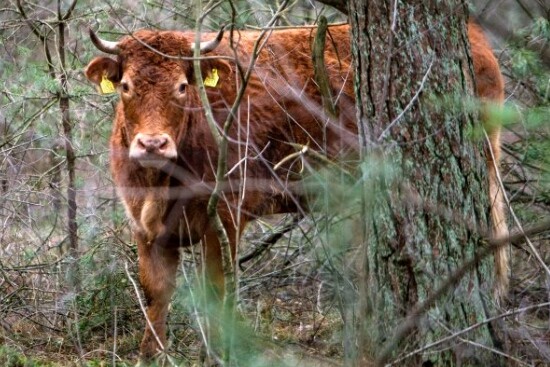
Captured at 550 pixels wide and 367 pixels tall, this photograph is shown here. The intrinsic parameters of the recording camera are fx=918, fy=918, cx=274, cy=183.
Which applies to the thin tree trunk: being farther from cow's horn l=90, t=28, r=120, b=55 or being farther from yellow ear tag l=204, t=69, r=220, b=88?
yellow ear tag l=204, t=69, r=220, b=88

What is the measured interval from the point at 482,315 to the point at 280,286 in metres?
3.05

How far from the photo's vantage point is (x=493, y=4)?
84.2 inches

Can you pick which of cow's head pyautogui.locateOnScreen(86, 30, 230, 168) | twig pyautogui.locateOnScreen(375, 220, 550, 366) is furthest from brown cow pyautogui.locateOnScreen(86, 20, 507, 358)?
twig pyautogui.locateOnScreen(375, 220, 550, 366)

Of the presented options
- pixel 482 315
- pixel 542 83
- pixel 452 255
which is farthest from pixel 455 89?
pixel 482 315

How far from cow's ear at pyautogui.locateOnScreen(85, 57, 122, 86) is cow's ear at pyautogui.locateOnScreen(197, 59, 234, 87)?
625 millimetres

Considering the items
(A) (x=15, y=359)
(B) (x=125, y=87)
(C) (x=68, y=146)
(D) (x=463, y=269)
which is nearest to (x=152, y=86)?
(B) (x=125, y=87)

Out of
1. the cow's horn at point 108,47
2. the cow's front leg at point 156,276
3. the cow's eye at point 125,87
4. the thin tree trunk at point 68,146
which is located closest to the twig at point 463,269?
the cow's front leg at point 156,276

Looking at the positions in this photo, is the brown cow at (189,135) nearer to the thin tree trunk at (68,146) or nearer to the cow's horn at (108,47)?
the cow's horn at (108,47)

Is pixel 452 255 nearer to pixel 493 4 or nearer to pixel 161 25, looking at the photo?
pixel 493 4

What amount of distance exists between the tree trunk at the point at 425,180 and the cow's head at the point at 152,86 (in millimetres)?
2070

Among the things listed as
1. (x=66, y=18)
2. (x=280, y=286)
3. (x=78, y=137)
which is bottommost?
(x=280, y=286)

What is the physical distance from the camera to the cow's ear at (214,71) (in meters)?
6.79

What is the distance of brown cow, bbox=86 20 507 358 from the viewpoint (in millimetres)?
6438

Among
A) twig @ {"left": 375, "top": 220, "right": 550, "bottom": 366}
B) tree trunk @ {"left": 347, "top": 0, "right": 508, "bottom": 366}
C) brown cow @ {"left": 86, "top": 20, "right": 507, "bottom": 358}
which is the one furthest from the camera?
brown cow @ {"left": 86, "top": 20, "right": 507, "bottom": 358}
